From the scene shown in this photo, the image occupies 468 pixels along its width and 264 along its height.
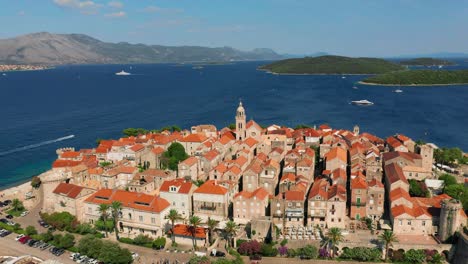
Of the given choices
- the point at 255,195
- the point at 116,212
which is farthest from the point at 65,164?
the point at 255,195

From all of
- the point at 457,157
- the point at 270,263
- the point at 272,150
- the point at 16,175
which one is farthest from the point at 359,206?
the point at 16,175

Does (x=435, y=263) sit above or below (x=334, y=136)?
below

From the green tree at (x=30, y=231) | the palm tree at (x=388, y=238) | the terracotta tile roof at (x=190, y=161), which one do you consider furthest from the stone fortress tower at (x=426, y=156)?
the green tree at (x=30, y=231)

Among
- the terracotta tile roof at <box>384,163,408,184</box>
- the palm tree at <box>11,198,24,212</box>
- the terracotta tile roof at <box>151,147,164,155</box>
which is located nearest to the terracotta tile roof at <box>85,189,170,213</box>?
the palm tree at <box>11,198,24,212</box>

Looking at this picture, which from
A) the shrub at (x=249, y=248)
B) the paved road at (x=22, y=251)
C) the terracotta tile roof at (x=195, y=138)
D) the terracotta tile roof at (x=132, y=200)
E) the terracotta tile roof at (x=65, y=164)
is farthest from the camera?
the terracotta tile roof at (x=195, y=138)

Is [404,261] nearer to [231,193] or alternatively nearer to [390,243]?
[390,243]

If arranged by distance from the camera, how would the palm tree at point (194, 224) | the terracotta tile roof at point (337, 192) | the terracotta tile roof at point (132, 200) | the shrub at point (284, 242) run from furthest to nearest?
the terracotta tile roof at point (132, 200)
the terracotta tile roof at point (337, 192)
the palm tree at point (194, 224)
the shrub at point (284, 242)

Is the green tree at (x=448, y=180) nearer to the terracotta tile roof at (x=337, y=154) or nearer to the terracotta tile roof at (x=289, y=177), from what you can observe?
the terracotta tile roof at (x=337, y=154)
